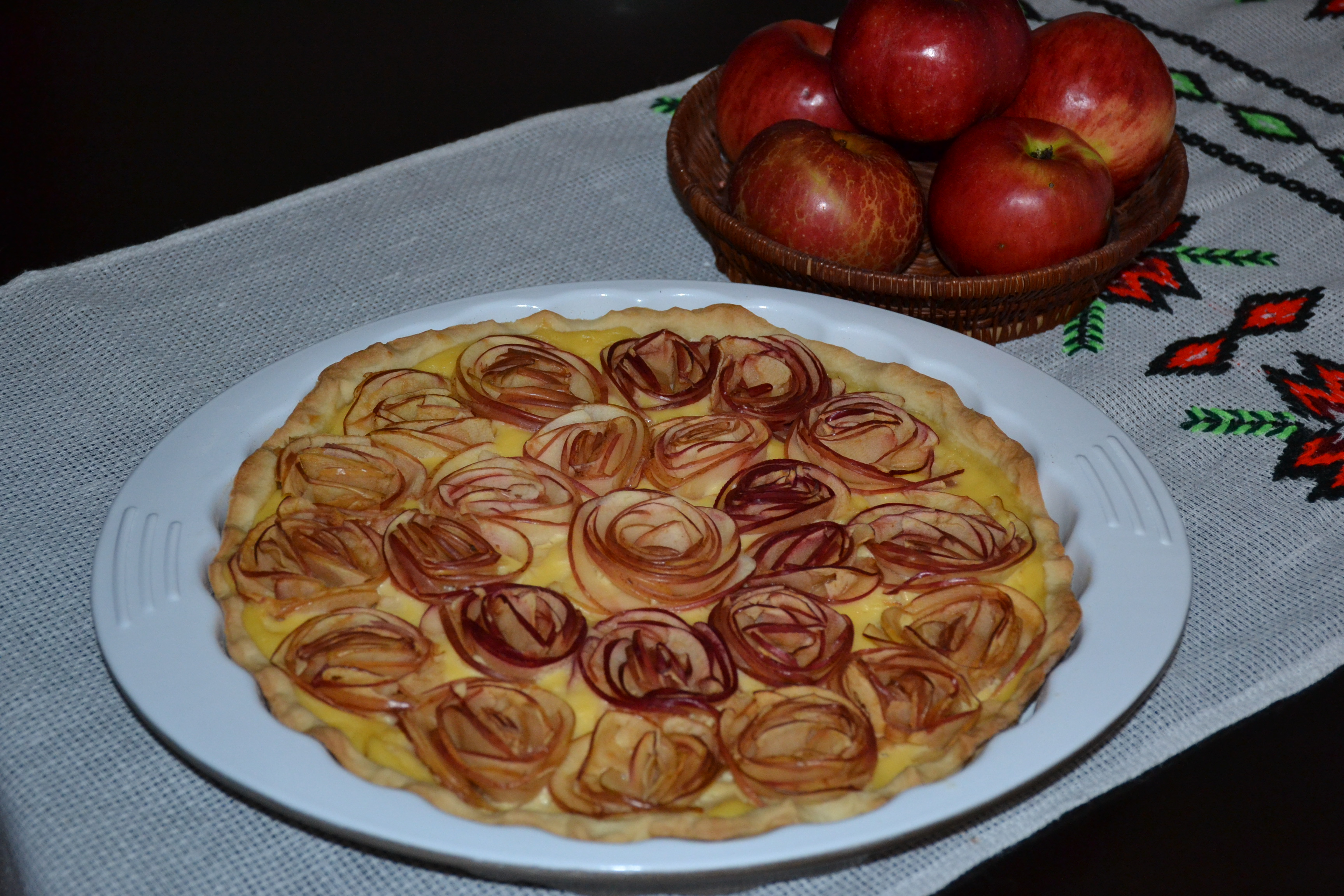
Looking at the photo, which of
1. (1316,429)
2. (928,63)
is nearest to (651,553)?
(928,63)

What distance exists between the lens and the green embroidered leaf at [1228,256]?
2.20 metres

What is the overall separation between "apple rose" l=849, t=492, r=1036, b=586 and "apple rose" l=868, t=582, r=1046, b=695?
0.03 metres

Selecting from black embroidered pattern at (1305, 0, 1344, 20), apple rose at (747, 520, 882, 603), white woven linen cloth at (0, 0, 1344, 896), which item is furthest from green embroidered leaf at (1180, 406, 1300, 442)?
black embroidered pattern at (1305, 0, 1344, 20)

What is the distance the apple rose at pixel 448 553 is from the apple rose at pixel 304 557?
3 centimetres

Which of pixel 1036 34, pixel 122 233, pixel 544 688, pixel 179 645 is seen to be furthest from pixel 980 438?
pixel 122 233

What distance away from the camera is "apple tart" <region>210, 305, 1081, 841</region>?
131 centimetres

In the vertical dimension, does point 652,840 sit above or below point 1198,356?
above

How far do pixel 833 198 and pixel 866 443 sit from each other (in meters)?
0.45

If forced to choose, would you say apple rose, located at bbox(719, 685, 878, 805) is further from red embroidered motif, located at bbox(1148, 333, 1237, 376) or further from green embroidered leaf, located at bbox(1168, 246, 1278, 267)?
green embroidered leaf, located at bbox(1168, 246, 1278, 267)

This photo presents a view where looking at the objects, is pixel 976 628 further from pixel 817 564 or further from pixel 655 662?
pixel 655 662

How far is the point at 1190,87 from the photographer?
2.62m

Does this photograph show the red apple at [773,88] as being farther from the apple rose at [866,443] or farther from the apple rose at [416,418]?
the apple rose at [416,418]

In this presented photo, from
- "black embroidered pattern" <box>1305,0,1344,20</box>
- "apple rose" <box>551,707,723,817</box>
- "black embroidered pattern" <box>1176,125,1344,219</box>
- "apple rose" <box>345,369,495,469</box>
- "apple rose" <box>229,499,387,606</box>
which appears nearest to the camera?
"apple rose" <box>551,707,723,817</box>

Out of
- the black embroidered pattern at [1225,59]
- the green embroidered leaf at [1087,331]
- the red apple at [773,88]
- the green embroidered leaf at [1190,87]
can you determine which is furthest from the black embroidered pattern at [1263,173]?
the red apple at [773,88]
